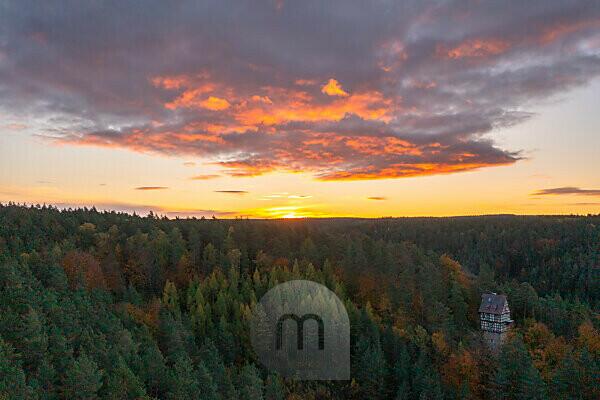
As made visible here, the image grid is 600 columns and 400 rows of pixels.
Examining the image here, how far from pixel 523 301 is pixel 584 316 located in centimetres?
1800

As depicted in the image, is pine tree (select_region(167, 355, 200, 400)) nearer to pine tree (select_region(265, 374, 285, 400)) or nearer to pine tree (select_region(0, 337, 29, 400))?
pine tree (select_region(265, 374, 285, 400))

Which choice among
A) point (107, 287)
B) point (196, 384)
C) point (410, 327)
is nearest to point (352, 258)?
point (410, 327)

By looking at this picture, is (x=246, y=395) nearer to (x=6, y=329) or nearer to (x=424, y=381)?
(x=424, y=381)

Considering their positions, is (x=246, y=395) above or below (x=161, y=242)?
below

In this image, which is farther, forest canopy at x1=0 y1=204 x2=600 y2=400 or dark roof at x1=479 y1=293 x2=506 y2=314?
dark roof at x1=479 y1=293 x2=506 y2=314

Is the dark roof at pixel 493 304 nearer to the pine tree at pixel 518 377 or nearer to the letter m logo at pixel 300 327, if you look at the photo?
the pine tree at pixel 518 377

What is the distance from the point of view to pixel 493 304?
86688mm

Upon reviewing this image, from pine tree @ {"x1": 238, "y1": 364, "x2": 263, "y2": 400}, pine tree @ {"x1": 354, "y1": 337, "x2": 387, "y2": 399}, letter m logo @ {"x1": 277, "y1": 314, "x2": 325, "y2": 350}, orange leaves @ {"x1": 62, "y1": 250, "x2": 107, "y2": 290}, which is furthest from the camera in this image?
orange leaves @ {"x1": 62, "y1": 250, "x2": 107, "y2": 290}

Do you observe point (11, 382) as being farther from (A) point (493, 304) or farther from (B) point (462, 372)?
(A) point (493, 304)

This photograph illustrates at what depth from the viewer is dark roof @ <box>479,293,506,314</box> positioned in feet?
282

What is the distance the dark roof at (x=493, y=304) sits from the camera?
85875mm

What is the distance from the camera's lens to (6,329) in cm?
5716

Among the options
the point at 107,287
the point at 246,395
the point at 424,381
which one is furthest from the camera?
the point at 107,287

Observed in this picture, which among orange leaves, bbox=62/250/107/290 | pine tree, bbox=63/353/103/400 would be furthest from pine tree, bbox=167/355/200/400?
orange leaves, bbox=62/250/107/290
